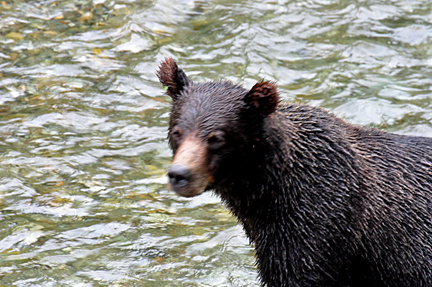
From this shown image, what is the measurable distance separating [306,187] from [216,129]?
1049 millimetres

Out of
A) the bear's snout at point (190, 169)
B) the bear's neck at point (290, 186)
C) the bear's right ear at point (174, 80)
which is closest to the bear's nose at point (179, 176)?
the bear's snout at point (190, 169)

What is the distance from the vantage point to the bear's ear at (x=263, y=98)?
204 inches

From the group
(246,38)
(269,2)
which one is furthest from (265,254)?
(269,2)

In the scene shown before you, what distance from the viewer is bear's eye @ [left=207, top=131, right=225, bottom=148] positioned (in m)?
5.16

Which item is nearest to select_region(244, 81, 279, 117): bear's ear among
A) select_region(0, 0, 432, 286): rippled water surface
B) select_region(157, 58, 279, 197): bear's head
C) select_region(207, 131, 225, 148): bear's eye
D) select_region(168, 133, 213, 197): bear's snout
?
select_region(157, 58, 279, 197): bear's head

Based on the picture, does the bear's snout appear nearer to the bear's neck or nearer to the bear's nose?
the bear's nose

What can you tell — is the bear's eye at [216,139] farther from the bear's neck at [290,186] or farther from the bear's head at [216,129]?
the bear's neck at [290,186]

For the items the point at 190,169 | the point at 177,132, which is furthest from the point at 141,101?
the point at 190,169

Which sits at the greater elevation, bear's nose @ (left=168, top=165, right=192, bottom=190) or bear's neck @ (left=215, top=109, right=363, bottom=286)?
bear's nose @ (left=168, top=165, right=192, bottom=190)

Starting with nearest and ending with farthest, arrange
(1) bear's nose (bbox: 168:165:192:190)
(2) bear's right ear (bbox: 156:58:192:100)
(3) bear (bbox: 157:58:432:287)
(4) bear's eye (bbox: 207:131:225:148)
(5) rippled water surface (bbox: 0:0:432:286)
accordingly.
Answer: (1) bear's nose (bbox: 168:165:192:190), (4) bear's eye (bbox: 207:131:225:148), (3) bear (bbox: 157:58:432:287), (2) bear's right ear (bbox: 156:58:192:100), (5) rippled water surface (bbox: 0:0:432:286)

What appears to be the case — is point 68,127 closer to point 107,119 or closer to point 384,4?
point 107,119

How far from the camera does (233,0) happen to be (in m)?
13.1

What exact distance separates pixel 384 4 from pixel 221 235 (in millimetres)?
7657

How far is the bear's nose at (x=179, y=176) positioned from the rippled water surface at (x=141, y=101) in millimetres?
2111
